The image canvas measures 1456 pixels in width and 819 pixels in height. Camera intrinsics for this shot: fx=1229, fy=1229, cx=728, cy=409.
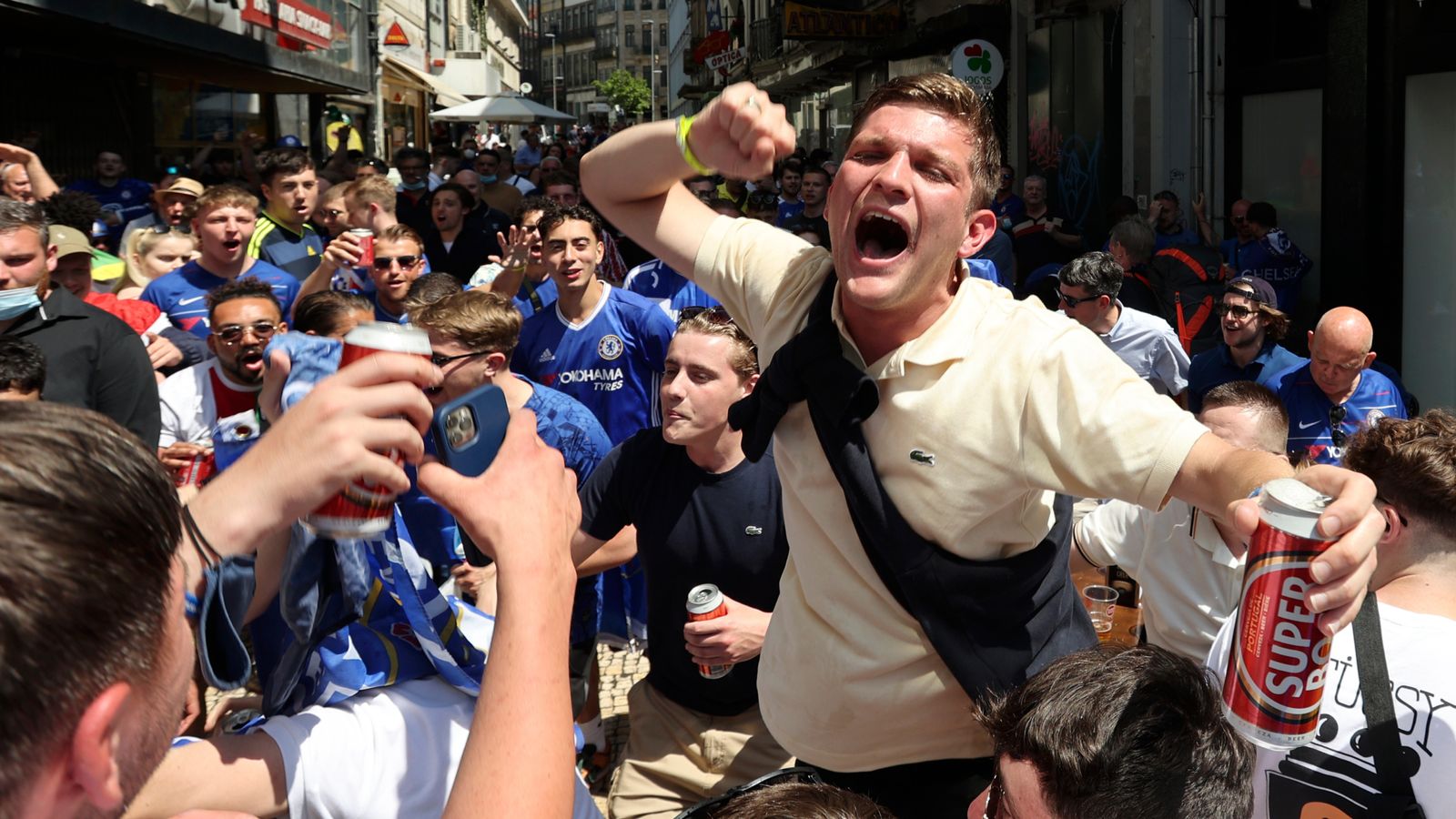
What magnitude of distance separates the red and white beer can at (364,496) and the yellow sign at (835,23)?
20.8 metres

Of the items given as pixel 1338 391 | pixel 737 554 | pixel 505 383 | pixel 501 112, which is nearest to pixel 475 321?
pixel 505 383

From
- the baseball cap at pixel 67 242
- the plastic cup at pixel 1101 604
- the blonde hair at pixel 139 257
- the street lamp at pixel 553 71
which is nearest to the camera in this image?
the plastic cup at pixel 1101 604

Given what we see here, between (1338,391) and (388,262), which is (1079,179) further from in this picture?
(388,262)

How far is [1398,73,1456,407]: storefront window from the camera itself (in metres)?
9.26

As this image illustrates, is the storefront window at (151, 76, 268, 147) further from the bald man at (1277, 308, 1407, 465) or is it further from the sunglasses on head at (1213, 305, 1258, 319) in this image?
the bald man at (1277, 308, 1407, 465)

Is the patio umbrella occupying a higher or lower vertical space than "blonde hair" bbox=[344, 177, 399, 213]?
higher

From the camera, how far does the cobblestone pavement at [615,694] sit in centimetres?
514

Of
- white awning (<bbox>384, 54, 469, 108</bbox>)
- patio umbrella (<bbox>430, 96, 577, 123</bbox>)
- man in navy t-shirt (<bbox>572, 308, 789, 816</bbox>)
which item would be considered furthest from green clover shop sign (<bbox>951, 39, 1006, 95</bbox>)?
white awning (<bbox>384, 54, 469, 108</bbox>)

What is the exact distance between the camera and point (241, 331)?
5.07 m

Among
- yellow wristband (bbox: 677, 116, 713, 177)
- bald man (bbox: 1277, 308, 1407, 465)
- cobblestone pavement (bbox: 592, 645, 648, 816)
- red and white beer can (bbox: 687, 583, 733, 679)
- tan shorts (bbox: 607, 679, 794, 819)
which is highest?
yellow wristband (bbox: 677, 116, 713, 177)

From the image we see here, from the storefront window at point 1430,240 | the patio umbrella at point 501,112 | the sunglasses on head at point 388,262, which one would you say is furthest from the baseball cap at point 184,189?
the patio umbrella at point 501,112

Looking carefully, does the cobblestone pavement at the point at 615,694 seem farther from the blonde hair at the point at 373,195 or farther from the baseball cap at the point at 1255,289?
the baseball cap at the point at 1255,289

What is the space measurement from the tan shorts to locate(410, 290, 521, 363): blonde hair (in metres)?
1.47

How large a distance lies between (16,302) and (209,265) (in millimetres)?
1915
